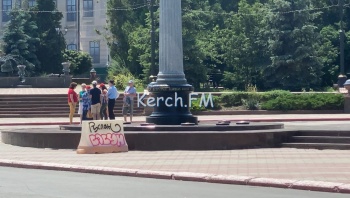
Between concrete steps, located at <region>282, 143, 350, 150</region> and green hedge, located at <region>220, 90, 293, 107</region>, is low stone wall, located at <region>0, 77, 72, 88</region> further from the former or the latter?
concrete steps, located at <region>282, 143, 350, 150</region>

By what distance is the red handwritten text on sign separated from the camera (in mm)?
20484

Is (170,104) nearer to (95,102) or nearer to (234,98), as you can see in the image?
(95,102)

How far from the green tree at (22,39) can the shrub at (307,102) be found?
32786 millimetres

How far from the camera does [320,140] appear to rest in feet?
70.5

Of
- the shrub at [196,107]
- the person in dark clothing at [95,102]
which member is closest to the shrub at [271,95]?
the shrub at [196,107]

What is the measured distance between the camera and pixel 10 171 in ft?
56.7

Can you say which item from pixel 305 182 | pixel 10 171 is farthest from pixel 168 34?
pixel 305 182

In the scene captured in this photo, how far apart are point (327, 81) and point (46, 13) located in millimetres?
27566

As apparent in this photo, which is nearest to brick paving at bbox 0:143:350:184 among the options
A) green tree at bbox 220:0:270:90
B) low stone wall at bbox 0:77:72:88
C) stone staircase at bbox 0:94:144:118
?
stone staircase at bbox 0:94:144:118

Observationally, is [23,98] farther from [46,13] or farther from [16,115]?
[46,13]

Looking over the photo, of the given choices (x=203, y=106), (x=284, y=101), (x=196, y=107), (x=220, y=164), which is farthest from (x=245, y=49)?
(x=220, y=164)

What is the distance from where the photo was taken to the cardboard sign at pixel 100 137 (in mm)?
20406

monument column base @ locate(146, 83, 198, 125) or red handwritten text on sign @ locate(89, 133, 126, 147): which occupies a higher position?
monument column base @ locate(146, 83, 198, 125)

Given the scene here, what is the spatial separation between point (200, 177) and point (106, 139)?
19.0ft
